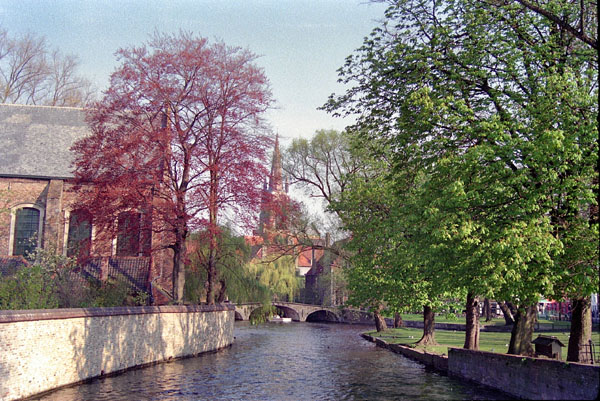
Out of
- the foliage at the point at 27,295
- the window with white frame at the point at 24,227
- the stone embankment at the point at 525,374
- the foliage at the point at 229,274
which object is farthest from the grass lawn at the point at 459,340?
the window with white frame at the point at 24,227

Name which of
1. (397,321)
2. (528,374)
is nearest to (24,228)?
(397,321)

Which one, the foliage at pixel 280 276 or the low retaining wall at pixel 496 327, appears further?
the foliage at pixel 280 276

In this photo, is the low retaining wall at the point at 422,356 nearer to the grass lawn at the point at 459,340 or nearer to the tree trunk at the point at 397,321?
the grass lawn at the point at 459,340

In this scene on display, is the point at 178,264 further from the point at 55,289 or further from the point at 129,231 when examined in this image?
the point at 55,289

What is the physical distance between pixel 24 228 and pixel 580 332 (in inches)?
1301

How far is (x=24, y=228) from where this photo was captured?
36.7 meters

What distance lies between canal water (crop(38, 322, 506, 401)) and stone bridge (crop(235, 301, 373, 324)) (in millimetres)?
35853

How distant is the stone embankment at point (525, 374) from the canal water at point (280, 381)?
0.42 metres

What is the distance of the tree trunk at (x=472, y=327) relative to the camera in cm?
2245

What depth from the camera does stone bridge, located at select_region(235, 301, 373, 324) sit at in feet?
209

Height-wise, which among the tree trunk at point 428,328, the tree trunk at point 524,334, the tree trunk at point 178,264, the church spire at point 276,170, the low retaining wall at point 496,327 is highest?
the church spire at point 276,170

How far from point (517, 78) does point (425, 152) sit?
297 cm

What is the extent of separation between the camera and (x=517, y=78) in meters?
15.0

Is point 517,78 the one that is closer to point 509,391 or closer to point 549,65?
point 549,65
